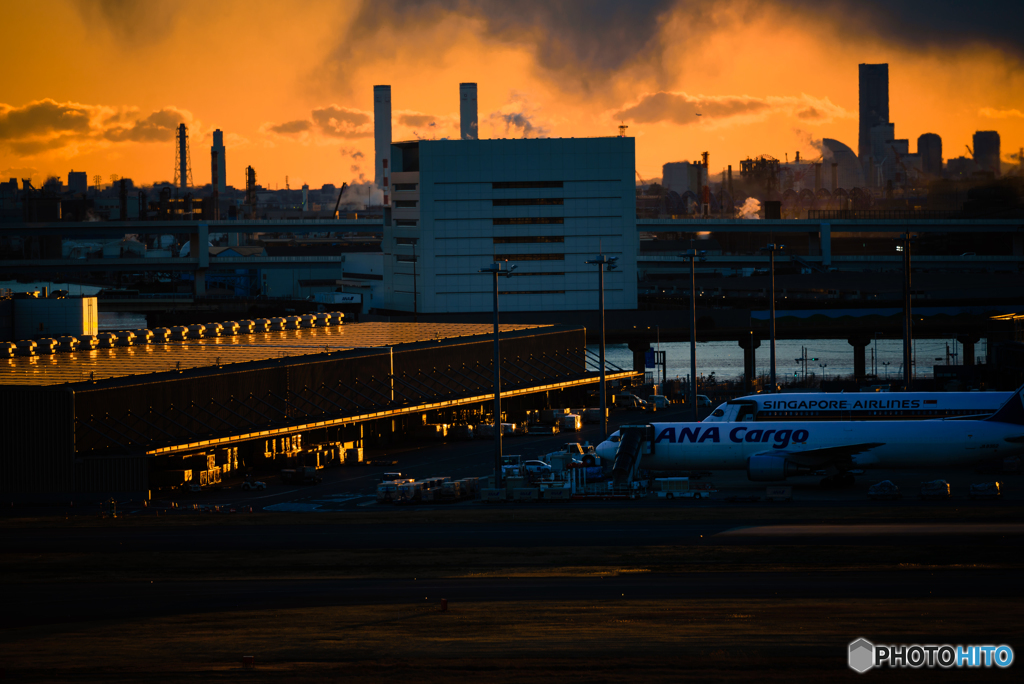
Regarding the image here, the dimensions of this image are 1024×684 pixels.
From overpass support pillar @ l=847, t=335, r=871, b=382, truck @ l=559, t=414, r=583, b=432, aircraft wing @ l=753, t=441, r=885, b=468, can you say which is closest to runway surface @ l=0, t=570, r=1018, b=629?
aircraft wing @ l=753, t=441, r=885, b=468

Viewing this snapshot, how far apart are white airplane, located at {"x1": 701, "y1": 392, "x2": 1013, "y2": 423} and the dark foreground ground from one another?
67.1ft

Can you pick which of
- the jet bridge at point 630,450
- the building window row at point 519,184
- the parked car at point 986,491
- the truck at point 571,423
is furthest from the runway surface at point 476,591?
the building window row at point 519,184

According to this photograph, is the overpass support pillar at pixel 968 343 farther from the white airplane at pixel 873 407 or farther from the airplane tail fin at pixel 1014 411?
the airplane tail fin at pixel 1014 411

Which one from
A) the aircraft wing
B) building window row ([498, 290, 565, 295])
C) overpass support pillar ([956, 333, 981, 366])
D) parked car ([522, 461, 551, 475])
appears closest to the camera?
the aircraft wing

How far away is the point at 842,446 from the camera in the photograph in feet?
220

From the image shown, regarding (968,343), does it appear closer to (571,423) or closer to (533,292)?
(533,292)

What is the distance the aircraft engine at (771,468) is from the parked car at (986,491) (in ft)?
30.7

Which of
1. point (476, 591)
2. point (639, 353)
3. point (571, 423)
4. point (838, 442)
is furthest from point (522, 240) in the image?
point (476, 591)

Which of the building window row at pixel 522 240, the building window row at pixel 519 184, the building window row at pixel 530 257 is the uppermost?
the building window row at pixel 519 184

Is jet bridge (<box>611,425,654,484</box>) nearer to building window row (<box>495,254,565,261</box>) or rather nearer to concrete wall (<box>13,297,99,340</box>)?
concrete wall (<box>13,297,99,340</box>)

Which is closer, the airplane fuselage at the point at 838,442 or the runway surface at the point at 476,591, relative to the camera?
the runway surface at the point at 476,591

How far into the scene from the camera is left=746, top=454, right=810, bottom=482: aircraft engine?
6675 centimetres

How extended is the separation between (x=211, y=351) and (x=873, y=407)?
53.8 m

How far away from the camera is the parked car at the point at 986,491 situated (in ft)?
201
